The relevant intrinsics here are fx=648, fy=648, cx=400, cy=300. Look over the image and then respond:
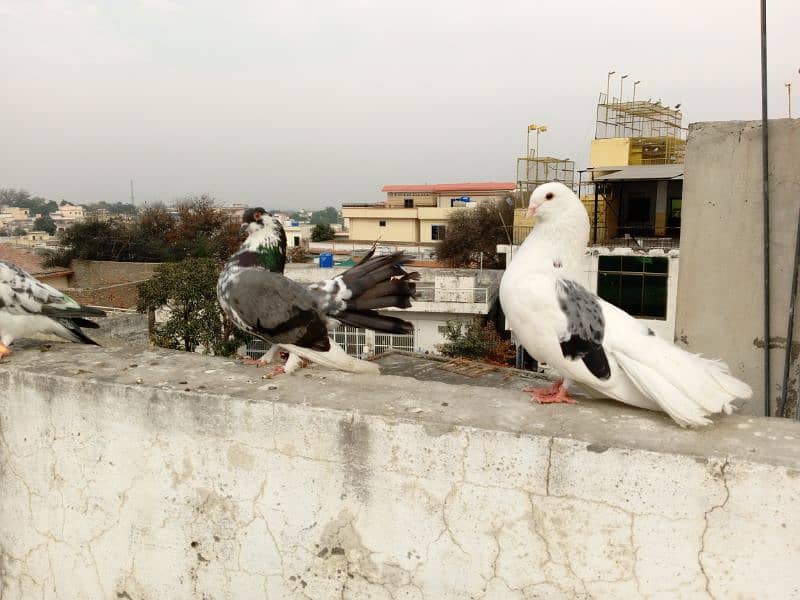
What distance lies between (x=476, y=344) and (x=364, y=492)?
13.4 m

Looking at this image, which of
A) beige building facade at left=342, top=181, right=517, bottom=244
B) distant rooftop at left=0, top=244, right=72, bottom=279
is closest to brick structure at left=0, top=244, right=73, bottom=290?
distant rooftop at left=0, top=244, right=72, bottom=279

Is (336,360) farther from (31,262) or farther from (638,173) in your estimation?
(31,262)

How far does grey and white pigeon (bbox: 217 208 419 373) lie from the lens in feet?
10.8

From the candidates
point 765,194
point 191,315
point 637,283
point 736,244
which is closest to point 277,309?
point 736,244

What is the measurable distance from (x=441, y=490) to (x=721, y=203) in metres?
2.42

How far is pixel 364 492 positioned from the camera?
2479 millimetres

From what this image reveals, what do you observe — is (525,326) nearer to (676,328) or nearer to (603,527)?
(603,527)

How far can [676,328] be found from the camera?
3791mm

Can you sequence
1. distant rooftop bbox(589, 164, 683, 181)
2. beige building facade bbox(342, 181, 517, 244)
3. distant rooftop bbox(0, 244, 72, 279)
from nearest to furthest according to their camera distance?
distant rooftop bbox(589, 164, 683, 181)
distant rooftop bbox(0, 244, 72, 279)
beige building facade bbox(342, 181, 517, 244)

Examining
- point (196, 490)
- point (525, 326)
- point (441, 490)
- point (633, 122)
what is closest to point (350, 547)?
point (441, 490)

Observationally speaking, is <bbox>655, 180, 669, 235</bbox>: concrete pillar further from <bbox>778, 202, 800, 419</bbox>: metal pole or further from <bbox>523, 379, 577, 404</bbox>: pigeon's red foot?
<bbox>523, 379, 577, 404</bbox>: pigeon's red foot

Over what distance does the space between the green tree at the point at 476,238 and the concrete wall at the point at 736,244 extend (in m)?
23.8

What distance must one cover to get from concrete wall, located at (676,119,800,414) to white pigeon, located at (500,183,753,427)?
1096mm

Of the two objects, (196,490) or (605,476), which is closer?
(605,476)
